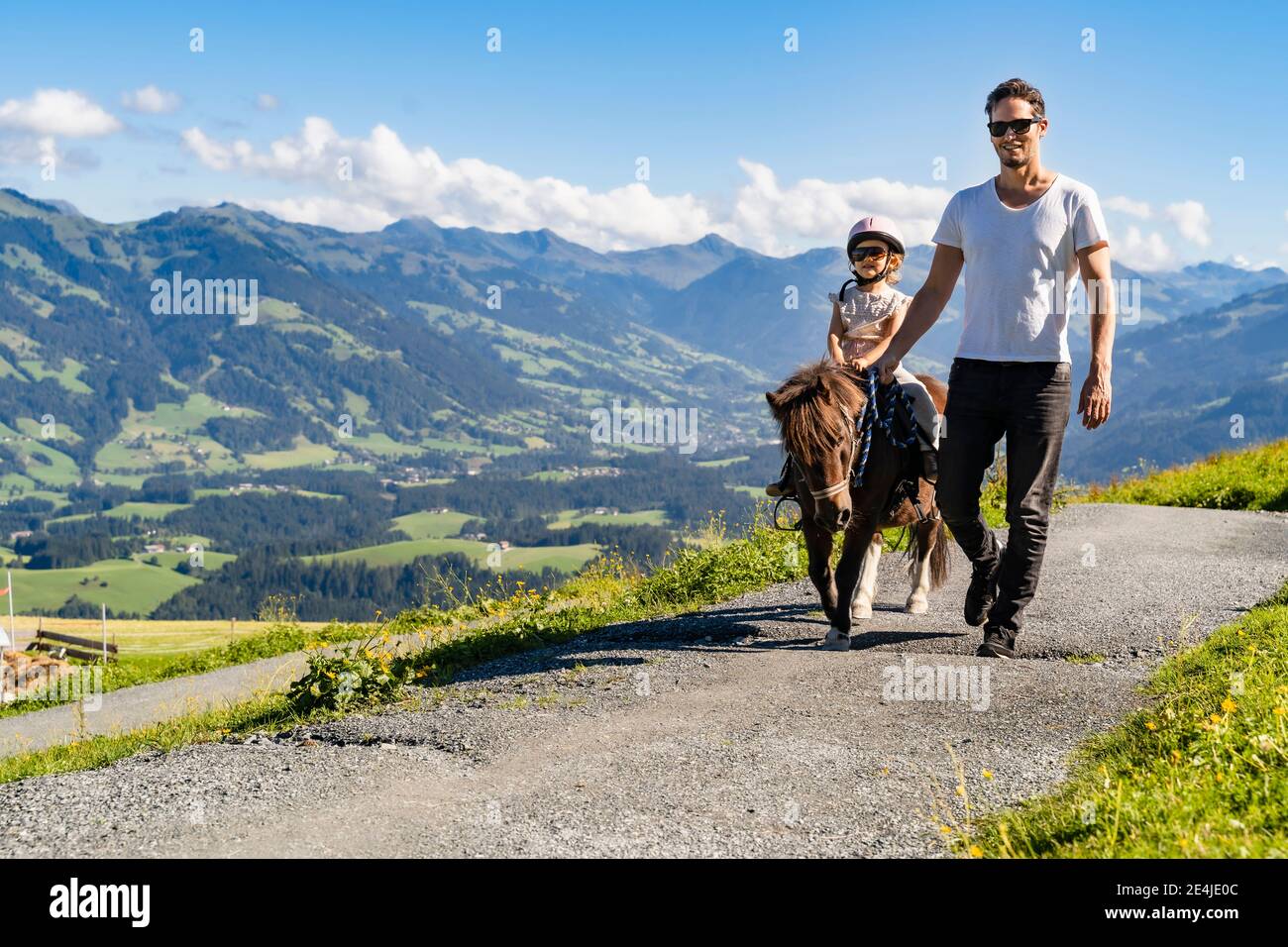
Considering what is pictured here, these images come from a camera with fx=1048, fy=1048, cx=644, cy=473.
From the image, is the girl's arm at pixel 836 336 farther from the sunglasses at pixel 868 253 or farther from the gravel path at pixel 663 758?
the gravel path at pixel 663 758

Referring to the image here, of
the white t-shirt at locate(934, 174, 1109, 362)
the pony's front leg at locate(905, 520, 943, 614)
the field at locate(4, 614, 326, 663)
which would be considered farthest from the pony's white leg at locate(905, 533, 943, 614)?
the field at locate(4, 614, 326, 663)

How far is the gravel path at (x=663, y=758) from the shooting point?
4926 mm

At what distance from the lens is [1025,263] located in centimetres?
731

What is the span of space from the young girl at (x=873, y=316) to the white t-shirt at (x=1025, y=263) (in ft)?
4.83

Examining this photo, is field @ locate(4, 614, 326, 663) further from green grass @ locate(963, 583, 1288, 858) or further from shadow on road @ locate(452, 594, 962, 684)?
green grass @ locate(963, 583, 1288, 858)

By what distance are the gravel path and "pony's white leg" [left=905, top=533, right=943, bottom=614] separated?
480mm

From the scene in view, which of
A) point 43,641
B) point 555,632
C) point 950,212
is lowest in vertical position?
point 43,641

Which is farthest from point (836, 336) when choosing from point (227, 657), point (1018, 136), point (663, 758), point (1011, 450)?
point (227, 657)

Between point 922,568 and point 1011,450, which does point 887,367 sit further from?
point 922,568

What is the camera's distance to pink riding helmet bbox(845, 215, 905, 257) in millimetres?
9266

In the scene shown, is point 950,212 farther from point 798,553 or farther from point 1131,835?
point 798,553
